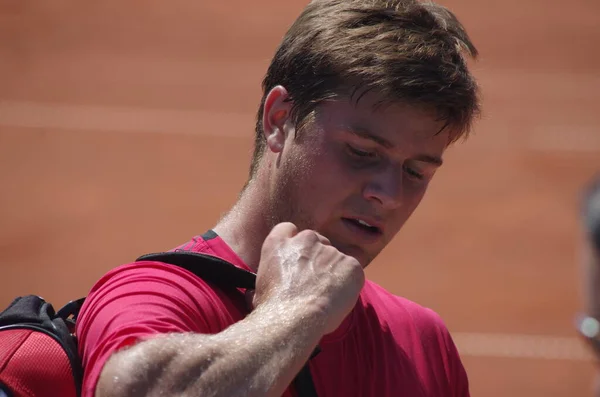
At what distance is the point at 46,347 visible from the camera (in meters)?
2.69

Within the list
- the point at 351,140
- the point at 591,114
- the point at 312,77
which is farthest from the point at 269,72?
the point at 591,114

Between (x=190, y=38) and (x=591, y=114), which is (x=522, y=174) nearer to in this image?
(x=591, y=114)

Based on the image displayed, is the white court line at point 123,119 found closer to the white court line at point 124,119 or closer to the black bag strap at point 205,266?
the white court line at point 124,119

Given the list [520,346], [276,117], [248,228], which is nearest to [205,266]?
[248,228]

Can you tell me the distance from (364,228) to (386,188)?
0.16 metres

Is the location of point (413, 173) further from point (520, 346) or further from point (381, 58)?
point (520, 346)

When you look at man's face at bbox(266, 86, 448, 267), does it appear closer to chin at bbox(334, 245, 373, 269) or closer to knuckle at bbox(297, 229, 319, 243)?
chin at bbox(334, 245, 373, 269)

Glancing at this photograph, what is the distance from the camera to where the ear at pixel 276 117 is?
3.52 meters

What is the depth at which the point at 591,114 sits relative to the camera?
1325 cm

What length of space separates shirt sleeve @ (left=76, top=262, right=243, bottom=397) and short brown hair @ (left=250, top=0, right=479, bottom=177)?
2.35 ft

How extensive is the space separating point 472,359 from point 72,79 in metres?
7.02

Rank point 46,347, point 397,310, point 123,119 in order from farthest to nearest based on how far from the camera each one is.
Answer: point 123,119, point 397,310, point 46,347

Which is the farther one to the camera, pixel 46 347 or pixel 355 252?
pixel 355 252

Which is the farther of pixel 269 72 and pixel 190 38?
pixel 190 38
